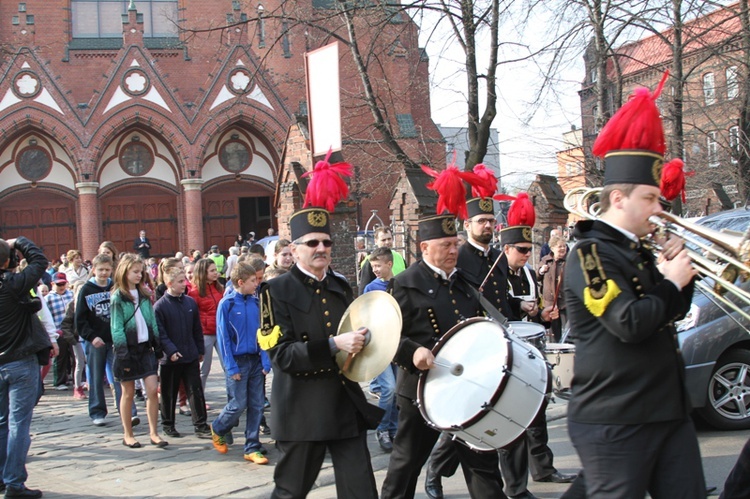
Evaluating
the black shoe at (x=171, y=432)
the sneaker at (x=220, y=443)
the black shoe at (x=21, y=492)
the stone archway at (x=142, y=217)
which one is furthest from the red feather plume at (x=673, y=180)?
the stone archway at (x=142, y=217)

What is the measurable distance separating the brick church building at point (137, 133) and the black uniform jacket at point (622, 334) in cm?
2778

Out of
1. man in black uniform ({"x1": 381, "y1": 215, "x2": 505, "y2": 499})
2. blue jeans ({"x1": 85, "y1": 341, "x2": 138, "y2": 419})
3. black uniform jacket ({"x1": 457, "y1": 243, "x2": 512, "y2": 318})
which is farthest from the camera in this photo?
blue jeans ({"x1": 85, "y1": 341, "x2": 138, "y2": 419})

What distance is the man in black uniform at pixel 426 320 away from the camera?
5.11m

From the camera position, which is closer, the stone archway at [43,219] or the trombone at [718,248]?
the trombone at [718,248]

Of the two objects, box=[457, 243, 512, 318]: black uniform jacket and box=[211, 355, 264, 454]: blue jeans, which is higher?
box=[457, 243, 512, 318]: black uniform jacket

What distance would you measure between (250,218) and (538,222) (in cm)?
2018

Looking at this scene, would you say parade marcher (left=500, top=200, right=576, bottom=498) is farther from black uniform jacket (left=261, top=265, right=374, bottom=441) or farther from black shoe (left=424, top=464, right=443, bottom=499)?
black uniform jacket (left=261, top=265, right=374, bottom=441)

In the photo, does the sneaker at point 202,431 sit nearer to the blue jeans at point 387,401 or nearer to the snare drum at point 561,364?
the blue jeans at point 387,401

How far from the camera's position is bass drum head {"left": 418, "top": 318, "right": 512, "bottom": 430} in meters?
4.53

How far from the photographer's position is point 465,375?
465 centimetres

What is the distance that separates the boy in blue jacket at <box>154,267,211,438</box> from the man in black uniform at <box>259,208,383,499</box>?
4064 millimetres

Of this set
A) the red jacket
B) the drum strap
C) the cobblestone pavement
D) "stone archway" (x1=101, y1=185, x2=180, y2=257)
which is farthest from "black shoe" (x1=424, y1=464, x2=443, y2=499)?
"stone archway" (x1=101, y1=185, x2=180, y2=257)

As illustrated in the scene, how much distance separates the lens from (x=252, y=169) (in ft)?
116

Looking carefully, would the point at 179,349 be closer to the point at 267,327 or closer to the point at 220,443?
the point at 220,443
